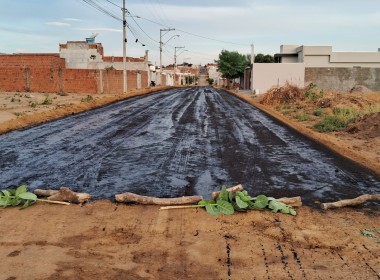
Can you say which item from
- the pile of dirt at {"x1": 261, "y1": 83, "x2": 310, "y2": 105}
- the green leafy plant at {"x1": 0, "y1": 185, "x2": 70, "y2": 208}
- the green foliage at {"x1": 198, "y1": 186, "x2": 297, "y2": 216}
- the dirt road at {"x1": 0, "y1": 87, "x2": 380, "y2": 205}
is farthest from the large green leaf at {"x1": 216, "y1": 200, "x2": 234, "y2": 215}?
the pile of dirt at {"x1": 261, "y1": 83, "x2": 310, "y2": 105}

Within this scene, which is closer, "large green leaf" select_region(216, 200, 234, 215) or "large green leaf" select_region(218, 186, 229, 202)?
"large green leaf" select_region(216, 200, 234, 215)

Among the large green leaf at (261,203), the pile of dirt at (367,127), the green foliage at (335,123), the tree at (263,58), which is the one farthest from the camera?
the tree at (263,58)

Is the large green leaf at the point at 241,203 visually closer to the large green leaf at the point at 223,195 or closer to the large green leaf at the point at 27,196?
the large green leaf at the point at 223,195

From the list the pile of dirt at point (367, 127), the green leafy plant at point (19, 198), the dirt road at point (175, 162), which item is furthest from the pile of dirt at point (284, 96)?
the green leafy plant at point (19, 198)

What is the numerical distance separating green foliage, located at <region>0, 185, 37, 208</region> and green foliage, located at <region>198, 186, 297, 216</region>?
2571mm

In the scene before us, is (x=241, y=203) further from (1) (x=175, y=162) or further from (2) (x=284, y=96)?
(2) (x=284, y=96)

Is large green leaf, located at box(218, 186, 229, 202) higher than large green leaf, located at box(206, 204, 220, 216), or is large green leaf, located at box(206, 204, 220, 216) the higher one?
large green leaf, located at box(218, 186, 229, 202)

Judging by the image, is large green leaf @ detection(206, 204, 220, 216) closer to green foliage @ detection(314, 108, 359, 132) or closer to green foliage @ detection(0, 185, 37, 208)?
green foliage @ detection(0, 185, 37, 208)

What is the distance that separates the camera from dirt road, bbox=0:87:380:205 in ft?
23.2

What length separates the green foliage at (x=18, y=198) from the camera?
18.8ft

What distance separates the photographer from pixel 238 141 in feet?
37.8

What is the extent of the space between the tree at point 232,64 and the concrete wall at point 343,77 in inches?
1146

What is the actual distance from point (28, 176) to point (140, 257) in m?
4.33

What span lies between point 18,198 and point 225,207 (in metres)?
3.18
